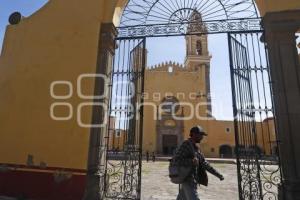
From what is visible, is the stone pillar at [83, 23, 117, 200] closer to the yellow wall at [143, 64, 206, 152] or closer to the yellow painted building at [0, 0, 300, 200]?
the yellow painted building at [0, 0, 300, 200]

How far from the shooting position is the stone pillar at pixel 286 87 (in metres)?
4.59

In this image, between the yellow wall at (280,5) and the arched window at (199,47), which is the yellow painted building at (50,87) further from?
the arched window at (199,47)

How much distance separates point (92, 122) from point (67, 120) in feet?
1.86

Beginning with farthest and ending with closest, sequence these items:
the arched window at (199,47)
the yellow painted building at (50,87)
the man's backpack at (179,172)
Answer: the arched window at (199,47)
the yellow painted building at (50,87)
the man's backpack at (179,172)

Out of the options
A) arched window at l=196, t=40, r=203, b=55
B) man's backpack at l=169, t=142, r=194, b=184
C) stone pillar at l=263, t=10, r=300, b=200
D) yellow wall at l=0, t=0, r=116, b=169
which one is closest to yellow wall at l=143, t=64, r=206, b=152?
arched window at l=196, t=40, r=203, b=55

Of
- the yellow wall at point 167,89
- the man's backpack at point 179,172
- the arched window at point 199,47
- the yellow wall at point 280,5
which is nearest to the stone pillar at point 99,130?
the man's backpack at point 179,172

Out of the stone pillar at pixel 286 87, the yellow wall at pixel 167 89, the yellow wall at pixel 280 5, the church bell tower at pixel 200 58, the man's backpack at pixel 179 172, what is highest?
the church bell tower at pixel 200 58

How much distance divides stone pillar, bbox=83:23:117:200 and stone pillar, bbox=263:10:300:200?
133 inches

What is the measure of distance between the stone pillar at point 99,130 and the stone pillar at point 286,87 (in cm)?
338

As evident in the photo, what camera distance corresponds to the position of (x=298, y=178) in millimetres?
4516

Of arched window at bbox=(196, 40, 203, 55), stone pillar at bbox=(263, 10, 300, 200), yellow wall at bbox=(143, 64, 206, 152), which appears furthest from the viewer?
arched window at bbox=(196, 40, 203, 55)

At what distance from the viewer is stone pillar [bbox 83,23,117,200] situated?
5273 millimetres

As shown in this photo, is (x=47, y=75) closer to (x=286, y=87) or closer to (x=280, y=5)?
(x=286, y=87)

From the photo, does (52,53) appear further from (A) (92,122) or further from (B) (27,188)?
(B) (27,188)
